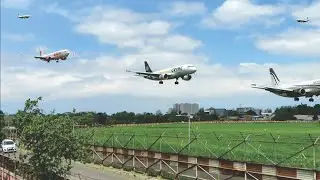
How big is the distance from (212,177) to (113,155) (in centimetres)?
1654

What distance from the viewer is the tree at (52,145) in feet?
78.0

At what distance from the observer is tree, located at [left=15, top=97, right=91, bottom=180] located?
23766 millimetres

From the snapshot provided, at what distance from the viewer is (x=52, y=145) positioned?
2364 cm

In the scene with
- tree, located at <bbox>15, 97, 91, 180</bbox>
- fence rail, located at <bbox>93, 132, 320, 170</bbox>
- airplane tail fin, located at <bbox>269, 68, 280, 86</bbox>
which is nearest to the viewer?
tree, located at <bbox>15, 97, 91, 180</bbox>

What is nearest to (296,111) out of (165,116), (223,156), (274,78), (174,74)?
(165,116)

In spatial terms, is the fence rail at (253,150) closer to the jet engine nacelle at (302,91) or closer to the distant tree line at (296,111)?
the jet engine nacelle at (302,91)

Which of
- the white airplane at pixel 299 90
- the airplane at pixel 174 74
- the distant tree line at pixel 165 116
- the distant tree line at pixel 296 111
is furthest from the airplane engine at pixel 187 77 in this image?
the distant tree line at pixel 296 111

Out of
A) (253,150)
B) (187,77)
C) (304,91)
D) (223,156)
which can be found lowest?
(223,156)

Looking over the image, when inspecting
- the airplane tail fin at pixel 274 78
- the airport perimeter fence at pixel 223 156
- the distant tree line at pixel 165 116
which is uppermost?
the airplane tail fin at pixel 274 78

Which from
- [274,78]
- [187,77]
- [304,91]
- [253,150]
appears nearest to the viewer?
[253,150]

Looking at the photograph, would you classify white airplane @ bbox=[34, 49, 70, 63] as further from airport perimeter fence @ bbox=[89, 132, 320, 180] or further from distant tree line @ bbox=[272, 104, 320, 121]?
distant tree line @ bbox=[272, 104, 320, 121]

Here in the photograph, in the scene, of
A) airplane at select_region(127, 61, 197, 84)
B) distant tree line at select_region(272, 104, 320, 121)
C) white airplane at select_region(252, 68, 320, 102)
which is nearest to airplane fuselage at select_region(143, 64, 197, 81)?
airplane at select_region(127, 61, 197, 84)

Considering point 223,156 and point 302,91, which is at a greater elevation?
point 302,91

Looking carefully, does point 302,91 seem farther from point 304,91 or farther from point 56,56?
point 56,56
